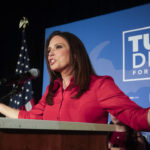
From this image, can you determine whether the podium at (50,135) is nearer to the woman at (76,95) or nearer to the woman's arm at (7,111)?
the woman at (76,95)

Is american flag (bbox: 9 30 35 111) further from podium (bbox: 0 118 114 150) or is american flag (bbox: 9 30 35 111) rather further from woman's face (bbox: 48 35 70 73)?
podium (bbox: 0 118 114 150)

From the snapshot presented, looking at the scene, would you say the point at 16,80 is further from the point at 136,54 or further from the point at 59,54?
the point at 136,54

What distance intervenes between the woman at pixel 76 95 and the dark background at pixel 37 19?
828mm

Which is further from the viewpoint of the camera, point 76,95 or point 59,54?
point 59,54

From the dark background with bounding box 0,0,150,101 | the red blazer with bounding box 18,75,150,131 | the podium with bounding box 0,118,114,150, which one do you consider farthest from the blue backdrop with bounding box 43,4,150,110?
the podium with bounding box 0,118,114,150

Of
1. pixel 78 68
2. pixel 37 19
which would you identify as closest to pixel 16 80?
pixel 78 68

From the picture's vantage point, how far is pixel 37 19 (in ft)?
12.2

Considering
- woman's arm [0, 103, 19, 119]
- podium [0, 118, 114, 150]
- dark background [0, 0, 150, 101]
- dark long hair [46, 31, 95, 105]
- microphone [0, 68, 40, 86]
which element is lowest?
podium [0, 118, 114, 150]

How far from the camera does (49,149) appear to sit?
950 mm

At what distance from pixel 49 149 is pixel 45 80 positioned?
2.26m

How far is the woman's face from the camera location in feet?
7.68

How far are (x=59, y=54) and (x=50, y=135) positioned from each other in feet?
4.91

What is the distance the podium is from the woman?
45 cm

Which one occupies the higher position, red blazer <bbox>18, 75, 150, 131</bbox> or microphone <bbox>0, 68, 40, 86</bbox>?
microphone <bbox>0, 68, 40, 86</bbox>
